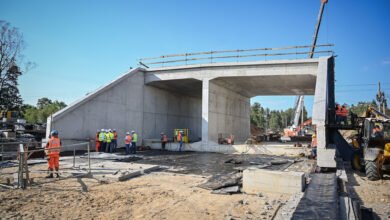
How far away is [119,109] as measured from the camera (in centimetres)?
2253

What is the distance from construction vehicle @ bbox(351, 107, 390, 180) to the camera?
9.30m

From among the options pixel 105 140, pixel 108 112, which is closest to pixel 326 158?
pixel 105 140

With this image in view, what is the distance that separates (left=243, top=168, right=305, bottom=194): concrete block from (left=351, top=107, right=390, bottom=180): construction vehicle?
367cm

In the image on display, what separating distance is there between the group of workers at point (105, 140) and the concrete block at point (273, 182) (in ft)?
42.3

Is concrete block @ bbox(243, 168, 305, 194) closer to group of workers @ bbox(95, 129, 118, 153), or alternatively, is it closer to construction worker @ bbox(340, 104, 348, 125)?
construction worker @ bbox(340, 104, 348, 125)

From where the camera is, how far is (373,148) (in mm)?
9516

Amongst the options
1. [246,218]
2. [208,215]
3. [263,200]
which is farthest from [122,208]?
[263,200]

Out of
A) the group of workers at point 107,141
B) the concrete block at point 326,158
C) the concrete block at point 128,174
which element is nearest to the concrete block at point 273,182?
the concrete block at point 128,174

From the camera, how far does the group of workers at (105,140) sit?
1830cm

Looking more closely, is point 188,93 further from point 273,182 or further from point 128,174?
point 273,182

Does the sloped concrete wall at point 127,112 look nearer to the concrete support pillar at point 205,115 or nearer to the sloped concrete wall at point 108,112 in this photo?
the sloped concrete wall at point 108,112

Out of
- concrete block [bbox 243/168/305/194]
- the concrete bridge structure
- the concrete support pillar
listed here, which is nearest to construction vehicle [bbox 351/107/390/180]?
the concrete bridge structure

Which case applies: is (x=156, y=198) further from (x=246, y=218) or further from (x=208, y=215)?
(x=246, y=218)

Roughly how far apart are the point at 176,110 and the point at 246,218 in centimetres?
2552
